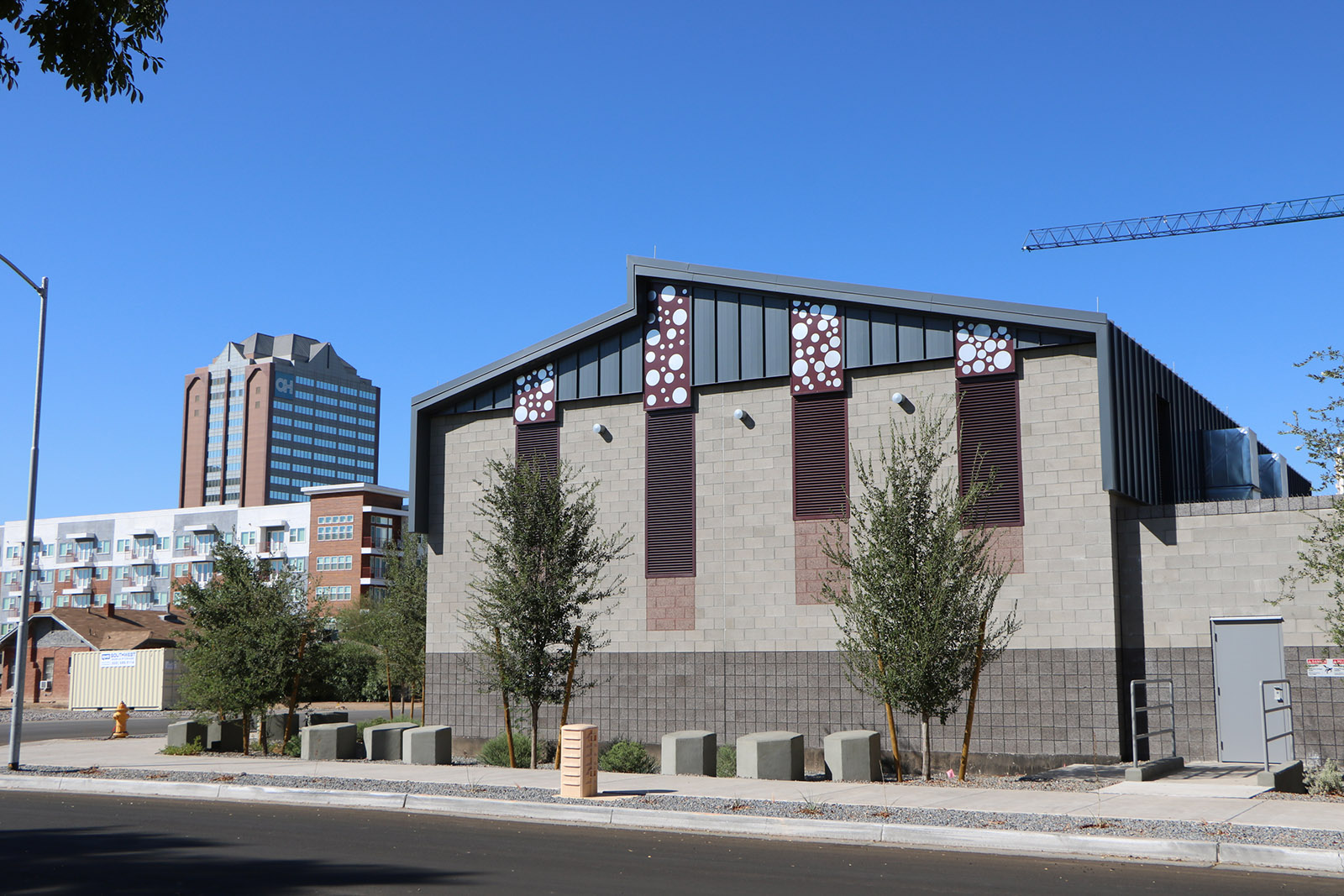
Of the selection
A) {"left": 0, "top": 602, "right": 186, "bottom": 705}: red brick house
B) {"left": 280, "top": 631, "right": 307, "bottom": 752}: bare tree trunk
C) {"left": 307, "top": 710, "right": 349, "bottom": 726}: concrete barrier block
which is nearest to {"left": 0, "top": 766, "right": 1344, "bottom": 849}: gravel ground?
{"left": 280, "top": 631, "right": 307, "bottom": 752}: bare tree trunk

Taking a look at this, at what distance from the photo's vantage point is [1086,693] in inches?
856

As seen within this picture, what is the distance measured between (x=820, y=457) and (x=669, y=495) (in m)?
3.64

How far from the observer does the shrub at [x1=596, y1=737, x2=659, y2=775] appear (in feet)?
72.9

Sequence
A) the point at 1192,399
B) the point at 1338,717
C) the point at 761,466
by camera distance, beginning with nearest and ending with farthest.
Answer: the point at 1338,717 < the point at 761,466 < the point at 1192,399

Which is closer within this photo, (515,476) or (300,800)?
(300,800)

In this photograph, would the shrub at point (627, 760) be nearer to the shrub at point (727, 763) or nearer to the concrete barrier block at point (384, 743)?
the shrub at point (727, 763)

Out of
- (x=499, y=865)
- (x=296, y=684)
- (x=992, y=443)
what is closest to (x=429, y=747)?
(x=296, y=684)

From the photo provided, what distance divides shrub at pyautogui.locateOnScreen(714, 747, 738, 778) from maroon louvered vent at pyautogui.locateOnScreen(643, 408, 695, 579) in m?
4.35

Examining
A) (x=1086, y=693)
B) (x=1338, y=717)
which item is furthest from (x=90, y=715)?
(x=1338, y=717)

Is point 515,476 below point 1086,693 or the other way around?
the other way around

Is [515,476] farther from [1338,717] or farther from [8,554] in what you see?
[8,554]

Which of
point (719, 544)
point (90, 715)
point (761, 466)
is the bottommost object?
point (90, 715)

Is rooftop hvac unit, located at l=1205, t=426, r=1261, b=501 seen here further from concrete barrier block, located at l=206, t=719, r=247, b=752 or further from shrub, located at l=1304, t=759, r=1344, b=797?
concrete barrier block, located at l=206, t=719, r=247, b=752

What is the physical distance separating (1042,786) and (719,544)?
949 cm
